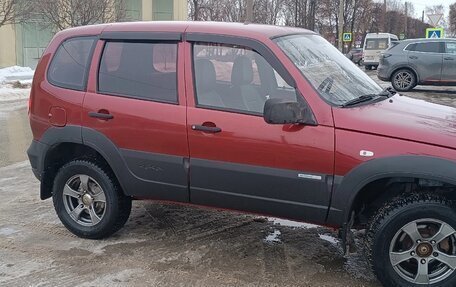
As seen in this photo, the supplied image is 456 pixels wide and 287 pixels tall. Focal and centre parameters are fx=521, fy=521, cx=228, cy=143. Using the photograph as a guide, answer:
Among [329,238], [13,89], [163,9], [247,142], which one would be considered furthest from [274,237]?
[163,9]

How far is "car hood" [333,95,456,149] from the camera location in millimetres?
3490

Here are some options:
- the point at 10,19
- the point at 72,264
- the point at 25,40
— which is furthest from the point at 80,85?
the point at 25,40

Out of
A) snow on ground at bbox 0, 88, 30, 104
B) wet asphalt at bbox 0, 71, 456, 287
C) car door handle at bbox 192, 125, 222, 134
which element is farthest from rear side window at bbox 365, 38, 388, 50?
car door handle at bbox 192, 125, 222, 134

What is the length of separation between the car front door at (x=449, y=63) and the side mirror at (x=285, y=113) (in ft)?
48.2

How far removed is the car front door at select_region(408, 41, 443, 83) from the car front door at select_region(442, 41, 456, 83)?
134 millimetres

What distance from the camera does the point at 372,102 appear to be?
161 inches

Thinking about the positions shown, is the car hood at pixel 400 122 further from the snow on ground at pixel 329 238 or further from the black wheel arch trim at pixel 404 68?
the black wheel arch trim at pixel 404 68

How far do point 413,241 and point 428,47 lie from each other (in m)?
15.0

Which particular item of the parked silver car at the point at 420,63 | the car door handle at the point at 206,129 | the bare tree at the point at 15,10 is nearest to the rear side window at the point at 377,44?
the parked silver car at the point at 420,63

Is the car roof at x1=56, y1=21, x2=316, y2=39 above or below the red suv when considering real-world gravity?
above

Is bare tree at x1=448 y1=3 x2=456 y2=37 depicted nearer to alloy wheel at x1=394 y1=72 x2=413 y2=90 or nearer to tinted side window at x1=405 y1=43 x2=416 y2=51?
tinted side window at x1=405 y1=43 x2=416 y2=51

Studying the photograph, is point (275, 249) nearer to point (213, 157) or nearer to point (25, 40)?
point (213, 157)

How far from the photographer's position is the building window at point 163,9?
43.2 m

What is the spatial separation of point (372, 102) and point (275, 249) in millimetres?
1487
